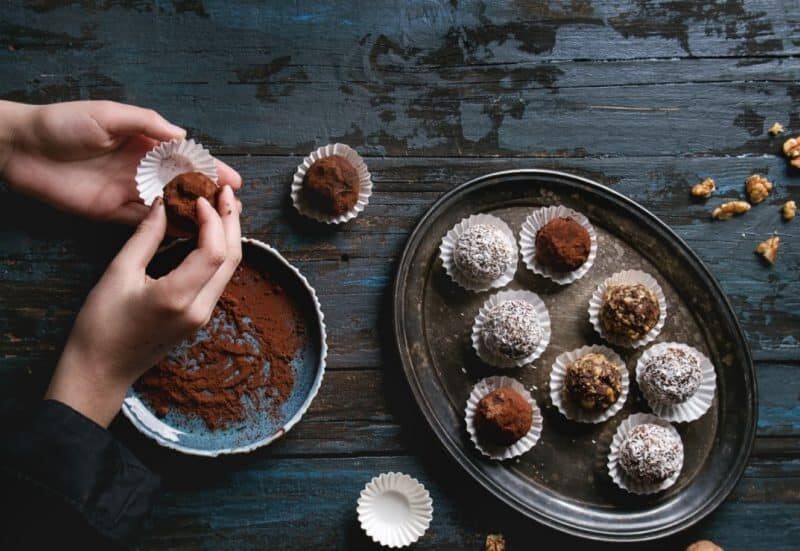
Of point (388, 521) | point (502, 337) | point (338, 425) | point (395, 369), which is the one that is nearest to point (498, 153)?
point (502, 337)

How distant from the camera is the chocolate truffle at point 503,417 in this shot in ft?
7.47

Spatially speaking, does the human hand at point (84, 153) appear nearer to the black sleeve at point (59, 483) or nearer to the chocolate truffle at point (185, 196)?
the chocolate truffle at point (185, 196)

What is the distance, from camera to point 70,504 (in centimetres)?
184

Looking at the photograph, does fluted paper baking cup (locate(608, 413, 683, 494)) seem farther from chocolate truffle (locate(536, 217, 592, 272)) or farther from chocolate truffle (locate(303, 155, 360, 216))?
chocolate truffle (locate(303, 155, 360, 216))

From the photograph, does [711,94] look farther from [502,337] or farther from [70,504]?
[70,504]

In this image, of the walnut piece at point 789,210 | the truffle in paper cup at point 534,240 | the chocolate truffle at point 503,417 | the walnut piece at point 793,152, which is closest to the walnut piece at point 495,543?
the chocolate truffle at point 503,417

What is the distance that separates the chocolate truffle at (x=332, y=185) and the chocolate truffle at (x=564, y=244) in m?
0.61

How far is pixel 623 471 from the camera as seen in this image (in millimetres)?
2402

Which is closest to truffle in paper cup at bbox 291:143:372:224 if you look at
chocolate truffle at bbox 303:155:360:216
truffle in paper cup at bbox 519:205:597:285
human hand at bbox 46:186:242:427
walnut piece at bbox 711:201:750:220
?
chocolate truffle at bbox 303:155:360:216

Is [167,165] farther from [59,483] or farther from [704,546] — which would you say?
[704,546]

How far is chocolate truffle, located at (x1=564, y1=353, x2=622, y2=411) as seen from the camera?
7.66 feet

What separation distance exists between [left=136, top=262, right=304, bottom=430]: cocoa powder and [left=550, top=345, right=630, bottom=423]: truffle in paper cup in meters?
0.80

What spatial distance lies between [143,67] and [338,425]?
127cm

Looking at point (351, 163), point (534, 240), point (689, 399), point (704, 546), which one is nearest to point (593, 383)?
point (689, 399)
